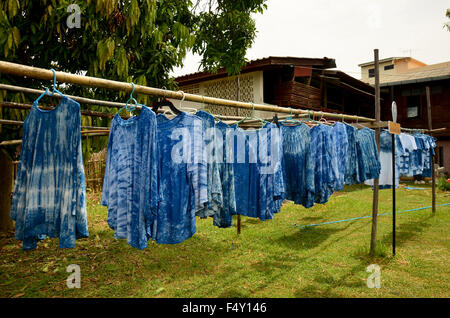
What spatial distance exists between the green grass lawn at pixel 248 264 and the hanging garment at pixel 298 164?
1231 millimetres

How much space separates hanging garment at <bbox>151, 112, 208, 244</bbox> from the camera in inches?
88.7

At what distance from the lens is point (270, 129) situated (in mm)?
3174

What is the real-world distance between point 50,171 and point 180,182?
91 centimetres

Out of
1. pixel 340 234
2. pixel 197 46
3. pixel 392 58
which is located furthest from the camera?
pixel 392 58

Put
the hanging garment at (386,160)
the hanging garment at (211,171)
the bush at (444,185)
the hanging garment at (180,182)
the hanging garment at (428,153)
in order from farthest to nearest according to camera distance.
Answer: the bush at (444,185) < the hanging garment at (428,153) < the hanging garment at (386,160) < the hanging garment at (211,171) < the hanging garment at (180,182)

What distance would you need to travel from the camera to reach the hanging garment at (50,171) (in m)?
2.04

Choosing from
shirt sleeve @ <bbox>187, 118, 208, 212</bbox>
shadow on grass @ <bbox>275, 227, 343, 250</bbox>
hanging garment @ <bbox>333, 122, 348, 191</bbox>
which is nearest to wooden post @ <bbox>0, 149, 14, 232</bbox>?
shirt sleeve @ <bbox>187, 118, 208, 212</bbox>

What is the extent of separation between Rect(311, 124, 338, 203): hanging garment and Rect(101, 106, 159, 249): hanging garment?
219 centimetres

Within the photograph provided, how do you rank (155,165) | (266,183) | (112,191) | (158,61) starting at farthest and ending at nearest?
(158,61) < (266,183) < (112,191) < (155,165)

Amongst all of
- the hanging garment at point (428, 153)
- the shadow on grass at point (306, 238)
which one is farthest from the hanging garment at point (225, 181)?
the hanging garment at point (428, 153)

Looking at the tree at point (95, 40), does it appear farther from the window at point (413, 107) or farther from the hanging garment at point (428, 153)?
the window at point (413, 107)

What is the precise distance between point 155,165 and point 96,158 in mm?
9741
